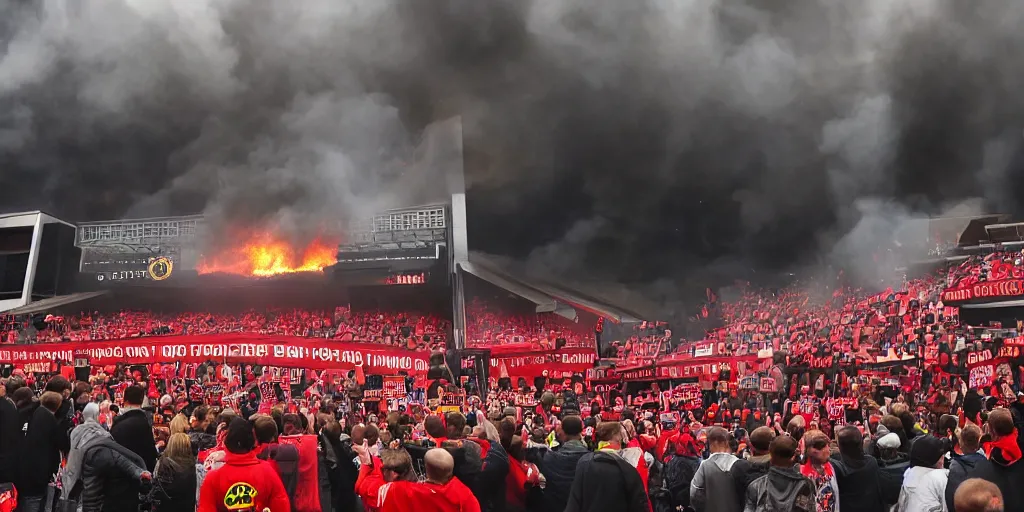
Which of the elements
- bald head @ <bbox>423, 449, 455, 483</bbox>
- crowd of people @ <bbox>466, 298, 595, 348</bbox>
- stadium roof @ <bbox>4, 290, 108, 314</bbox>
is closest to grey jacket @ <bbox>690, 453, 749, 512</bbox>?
bald head @ <bbox>423, 449, 455, 483</bbox>

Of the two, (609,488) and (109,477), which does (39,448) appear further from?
(609,488)

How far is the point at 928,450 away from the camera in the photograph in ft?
15.5

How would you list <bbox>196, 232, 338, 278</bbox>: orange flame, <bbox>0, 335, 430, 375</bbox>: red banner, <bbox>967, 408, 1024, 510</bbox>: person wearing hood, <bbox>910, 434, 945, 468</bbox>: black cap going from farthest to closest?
<bbox>196, 232, 338, 278</bbox>: orange flame
<bbox>0, 335, 430, 375</bbox>: red banner
<bbox>910, 434, 945, 468</bbox>: black cap
<bbox>967, 408, 1024, 510</bbox>: person wearing hood

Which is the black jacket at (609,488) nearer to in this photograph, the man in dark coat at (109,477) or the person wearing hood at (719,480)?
the person wearing hood at (719,480)

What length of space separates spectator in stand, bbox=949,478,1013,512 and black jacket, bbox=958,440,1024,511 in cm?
181

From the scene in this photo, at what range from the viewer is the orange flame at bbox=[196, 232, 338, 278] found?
2175 centimetres

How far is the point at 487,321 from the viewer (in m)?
19.8

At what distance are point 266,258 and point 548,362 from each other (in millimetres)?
9253

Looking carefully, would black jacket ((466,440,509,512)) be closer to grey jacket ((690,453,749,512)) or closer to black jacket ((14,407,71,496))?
grey jacket ((690,453,749,512))

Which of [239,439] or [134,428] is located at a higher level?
[134,428]

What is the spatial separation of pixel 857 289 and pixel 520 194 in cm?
772

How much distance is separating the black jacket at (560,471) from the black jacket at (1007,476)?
212cm

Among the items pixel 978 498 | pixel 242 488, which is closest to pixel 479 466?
pixel 242 488

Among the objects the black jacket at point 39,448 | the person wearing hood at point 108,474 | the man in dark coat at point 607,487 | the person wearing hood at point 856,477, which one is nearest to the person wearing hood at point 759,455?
the person wearing hood at point 856,477
